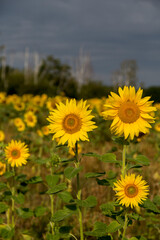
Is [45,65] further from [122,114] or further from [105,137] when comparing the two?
[122,114]

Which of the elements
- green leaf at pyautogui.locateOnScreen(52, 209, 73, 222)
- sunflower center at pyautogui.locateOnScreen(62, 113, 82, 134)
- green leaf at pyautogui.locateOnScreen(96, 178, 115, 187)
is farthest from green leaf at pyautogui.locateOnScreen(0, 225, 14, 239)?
sunflower center at pyautogui.locateOnScreen(62, 113, 82, 134)

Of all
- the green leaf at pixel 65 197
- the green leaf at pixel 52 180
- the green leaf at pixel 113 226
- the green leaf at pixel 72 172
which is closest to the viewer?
the green leaf at pixel 72 172

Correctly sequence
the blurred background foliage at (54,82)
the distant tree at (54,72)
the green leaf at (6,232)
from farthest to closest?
1. the distant tree at (54,72)
2. the blurred background foliage at (54,82)
3. the green leaf at (6,232)

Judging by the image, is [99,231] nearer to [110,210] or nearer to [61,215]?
[110,210]

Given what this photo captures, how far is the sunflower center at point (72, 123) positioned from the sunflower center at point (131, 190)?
457 millimetres

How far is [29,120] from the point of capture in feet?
18.5

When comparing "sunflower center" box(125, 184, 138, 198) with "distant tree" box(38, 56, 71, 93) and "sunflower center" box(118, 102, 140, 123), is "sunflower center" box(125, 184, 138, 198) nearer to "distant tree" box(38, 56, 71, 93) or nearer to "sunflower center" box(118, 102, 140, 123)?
"sunflower center" box(118, 102, 140, 123)

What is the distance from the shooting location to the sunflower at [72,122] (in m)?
1.92

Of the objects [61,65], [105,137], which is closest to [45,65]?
[61,65]

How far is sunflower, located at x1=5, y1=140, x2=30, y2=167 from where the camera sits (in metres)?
2.47

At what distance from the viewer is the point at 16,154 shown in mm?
2496

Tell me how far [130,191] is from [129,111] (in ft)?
1.53

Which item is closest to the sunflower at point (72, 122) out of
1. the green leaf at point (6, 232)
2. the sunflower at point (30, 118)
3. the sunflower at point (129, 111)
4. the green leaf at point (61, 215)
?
the sunflower at point (129, 111)

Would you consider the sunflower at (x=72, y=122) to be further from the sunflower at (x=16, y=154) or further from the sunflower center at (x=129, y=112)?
the sunflower at (x=16, y=154)
